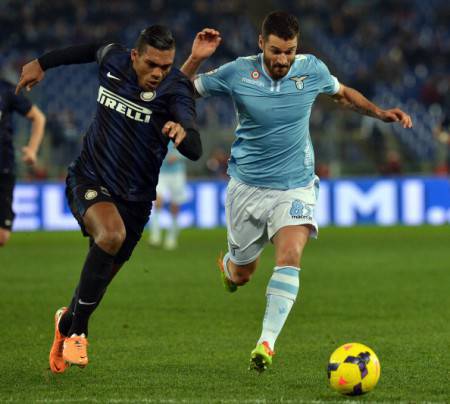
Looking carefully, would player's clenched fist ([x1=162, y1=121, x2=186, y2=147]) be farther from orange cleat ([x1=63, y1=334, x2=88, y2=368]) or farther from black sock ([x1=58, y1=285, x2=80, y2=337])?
black sock ([x1=58, y1=285, x2=80, y2=337])

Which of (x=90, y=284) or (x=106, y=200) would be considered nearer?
(x=90, y=284)

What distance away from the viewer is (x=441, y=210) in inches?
917

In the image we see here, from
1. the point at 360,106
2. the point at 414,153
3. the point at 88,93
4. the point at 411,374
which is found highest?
the point at 88,93

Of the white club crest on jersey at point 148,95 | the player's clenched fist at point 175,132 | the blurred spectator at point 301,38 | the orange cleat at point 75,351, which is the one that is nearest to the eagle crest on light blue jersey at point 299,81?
the white club crest on jersey at point 148,95

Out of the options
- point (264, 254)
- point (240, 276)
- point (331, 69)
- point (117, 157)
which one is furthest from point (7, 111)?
point (331, 69)

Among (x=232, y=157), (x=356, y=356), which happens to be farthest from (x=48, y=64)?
(x=356, y=356)

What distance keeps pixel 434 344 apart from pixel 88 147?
9.77ft

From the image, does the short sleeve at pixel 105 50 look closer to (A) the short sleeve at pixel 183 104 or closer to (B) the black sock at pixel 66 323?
(A) the short sleeve at pixel 183 104

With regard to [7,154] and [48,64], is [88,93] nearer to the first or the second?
[7,154]

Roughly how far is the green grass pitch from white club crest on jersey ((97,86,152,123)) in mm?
1604

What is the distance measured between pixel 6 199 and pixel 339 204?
13606 millimetres

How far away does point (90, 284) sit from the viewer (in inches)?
259

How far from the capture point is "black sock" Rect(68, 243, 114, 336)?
6.56 metres

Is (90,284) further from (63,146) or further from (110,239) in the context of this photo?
(63,146)
